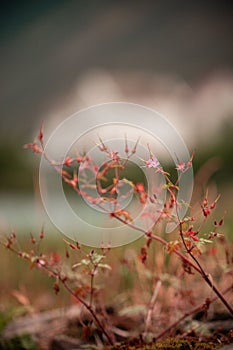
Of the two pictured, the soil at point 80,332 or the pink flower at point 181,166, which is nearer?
the pink flower at point 181,166

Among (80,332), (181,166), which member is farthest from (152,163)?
(80,332)

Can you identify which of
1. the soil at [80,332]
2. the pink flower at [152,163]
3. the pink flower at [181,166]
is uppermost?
the pink flower at [152,163]

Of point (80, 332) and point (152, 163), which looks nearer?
point (152, 163)

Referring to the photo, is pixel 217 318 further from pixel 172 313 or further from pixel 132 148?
pixel 132 148

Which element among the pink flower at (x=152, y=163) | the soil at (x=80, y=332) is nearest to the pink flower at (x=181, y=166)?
the pink flower at (x=152, y=163)

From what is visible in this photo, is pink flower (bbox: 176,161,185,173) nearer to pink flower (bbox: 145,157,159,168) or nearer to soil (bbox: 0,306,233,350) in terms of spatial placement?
pink flower (bbox: 145,157,159,168)

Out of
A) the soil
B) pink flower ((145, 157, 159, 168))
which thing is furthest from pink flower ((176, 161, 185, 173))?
the soil

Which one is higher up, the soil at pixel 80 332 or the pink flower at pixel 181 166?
the pink flower at pixel 181 166

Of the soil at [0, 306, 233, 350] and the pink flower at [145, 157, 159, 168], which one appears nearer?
the pink flower at [145, 157, 159, 168]

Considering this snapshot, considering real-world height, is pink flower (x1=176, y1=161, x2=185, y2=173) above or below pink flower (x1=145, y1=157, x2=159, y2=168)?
below

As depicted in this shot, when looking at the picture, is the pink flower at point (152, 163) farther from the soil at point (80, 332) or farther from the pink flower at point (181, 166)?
the soil at point (80, 332)

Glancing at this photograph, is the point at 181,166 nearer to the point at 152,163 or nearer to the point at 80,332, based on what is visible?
the point at 152,163

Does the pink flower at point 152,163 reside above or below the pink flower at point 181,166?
A: above

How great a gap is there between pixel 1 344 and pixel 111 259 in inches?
49.1
